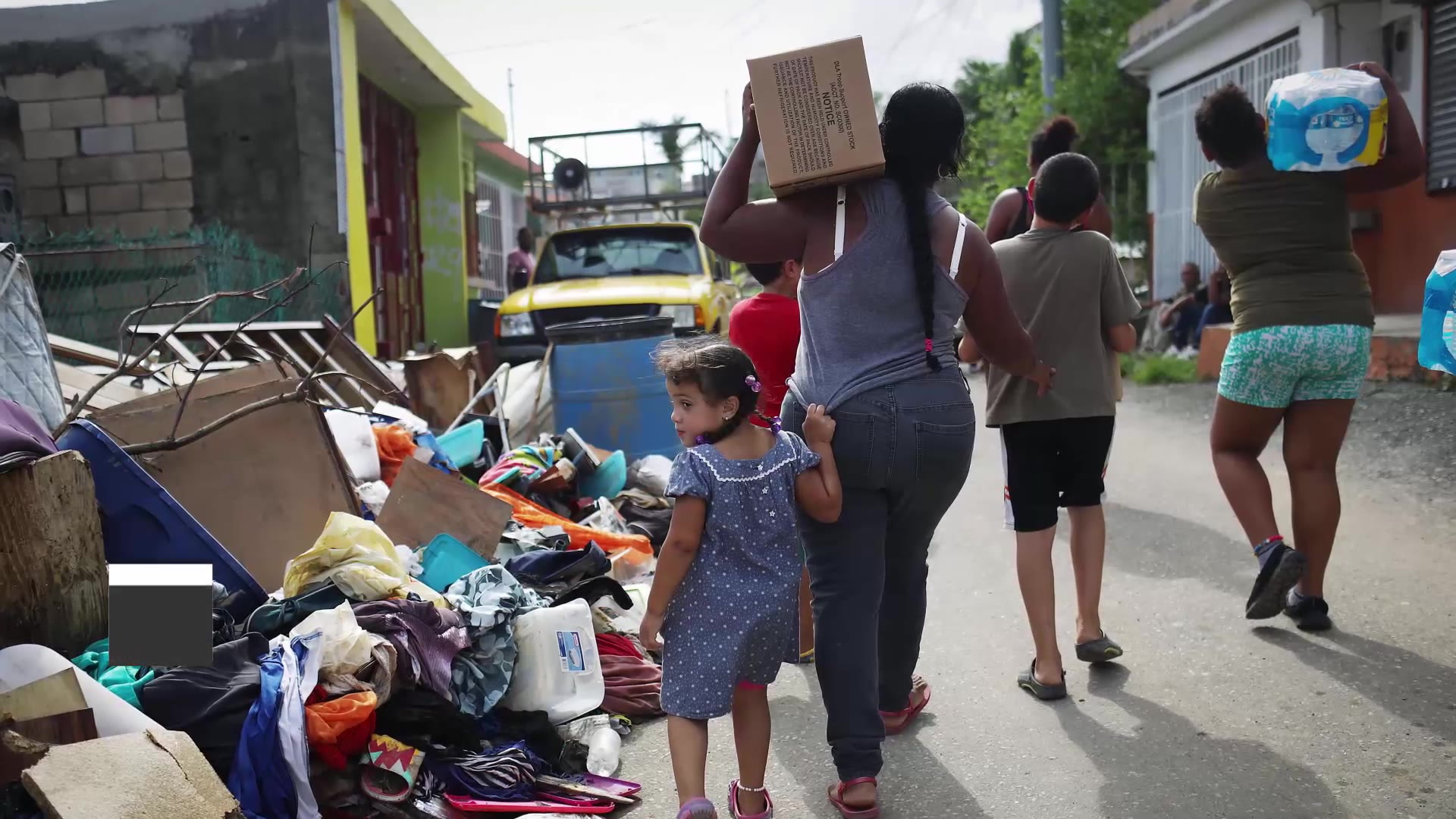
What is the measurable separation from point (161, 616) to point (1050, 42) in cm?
1559

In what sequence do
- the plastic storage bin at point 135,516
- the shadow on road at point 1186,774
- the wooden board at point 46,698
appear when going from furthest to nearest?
the plastic storage bin at point 135,516 → the shadow on road at point 1186,774 → the wooden board at point 46,698

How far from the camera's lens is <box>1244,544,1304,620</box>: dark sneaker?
4355mm

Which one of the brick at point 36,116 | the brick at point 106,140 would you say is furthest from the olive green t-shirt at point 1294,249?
the brick at point 36,116

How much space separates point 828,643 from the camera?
3.17 metres

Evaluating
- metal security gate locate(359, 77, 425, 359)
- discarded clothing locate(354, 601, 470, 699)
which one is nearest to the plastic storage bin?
discarded clothing locate(354, 601, 470, 699)

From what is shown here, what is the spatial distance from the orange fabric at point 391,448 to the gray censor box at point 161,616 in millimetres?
3086

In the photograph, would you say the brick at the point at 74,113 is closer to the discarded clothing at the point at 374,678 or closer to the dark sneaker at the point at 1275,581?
the discarded clothing at the point at 374,678

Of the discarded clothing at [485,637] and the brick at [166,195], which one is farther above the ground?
the brick at [166,195]

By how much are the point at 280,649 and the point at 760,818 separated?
4.63 feet

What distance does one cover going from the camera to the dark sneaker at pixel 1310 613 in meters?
4.55

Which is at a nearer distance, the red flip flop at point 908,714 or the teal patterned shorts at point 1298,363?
the red flip flop at point 908,714

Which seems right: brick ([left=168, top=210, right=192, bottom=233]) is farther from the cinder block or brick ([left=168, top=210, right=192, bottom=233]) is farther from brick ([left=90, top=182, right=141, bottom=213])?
the cinder block

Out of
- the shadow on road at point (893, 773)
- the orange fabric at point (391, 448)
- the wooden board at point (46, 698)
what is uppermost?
the orange fabric at point (391, 448)

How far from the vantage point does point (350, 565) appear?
3.98m
